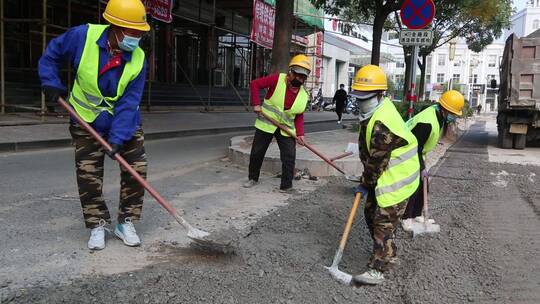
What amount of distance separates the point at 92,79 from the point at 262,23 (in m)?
16.2

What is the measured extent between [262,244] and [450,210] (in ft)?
8.59

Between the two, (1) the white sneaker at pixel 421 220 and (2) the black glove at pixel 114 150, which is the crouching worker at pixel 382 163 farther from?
(2) the black glove at pixel 114 150

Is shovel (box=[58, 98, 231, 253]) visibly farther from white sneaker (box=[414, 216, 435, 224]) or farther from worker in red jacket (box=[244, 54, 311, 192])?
worker in red jacket (box=[244, 54, 311, 192])

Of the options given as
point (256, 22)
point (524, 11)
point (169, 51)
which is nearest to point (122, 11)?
point (256, 22)

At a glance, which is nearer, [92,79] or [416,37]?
[92,79]

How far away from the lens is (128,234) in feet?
12.1

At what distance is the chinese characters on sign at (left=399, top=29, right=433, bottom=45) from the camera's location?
26.5ft

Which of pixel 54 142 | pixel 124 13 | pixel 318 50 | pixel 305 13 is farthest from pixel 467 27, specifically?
pixel 124 13

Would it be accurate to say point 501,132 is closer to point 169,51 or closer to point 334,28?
point 169,51

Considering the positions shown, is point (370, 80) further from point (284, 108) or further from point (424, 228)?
point (284, 108)

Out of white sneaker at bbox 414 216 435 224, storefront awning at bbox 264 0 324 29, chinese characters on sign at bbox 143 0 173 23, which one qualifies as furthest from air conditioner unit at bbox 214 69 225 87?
white sneaker at bbox 414 216 435 224

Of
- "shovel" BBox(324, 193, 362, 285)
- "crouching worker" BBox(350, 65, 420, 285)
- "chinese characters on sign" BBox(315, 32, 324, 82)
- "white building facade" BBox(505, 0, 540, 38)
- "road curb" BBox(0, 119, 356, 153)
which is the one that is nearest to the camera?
"crouching worker" BBox(350, 65, 420, 285)

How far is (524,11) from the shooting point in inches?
2938

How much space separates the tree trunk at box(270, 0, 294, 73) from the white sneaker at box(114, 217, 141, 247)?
539 cm
